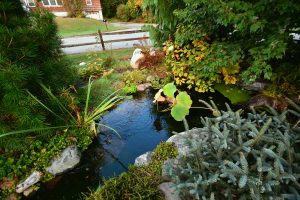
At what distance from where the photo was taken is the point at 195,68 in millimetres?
6672

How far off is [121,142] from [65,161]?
1.30m

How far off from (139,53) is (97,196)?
6636 millimetres

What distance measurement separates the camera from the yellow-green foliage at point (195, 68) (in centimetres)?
662

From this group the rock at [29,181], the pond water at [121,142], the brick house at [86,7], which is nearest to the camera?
the rock at [29,181]

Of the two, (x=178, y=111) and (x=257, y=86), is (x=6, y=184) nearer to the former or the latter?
(x=178, y=111)

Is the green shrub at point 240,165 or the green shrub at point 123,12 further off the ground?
the green shrub at point 240,165

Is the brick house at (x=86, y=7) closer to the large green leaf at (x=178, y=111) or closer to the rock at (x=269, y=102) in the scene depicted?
the rock at (x=269, y=102)

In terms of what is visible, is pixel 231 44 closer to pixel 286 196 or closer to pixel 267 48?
pixel 267 48

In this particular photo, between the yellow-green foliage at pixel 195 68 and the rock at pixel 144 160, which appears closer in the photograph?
the rock at pixel 144 160

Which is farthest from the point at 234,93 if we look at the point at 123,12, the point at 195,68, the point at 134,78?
the point at 123,12

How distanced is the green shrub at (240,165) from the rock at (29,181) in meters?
2.77

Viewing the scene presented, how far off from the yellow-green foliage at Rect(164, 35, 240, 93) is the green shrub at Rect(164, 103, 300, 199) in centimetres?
353

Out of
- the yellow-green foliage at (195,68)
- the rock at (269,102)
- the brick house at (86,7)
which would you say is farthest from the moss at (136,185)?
the brick house at (86,7)

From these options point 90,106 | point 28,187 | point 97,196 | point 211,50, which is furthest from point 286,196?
point 90,106
